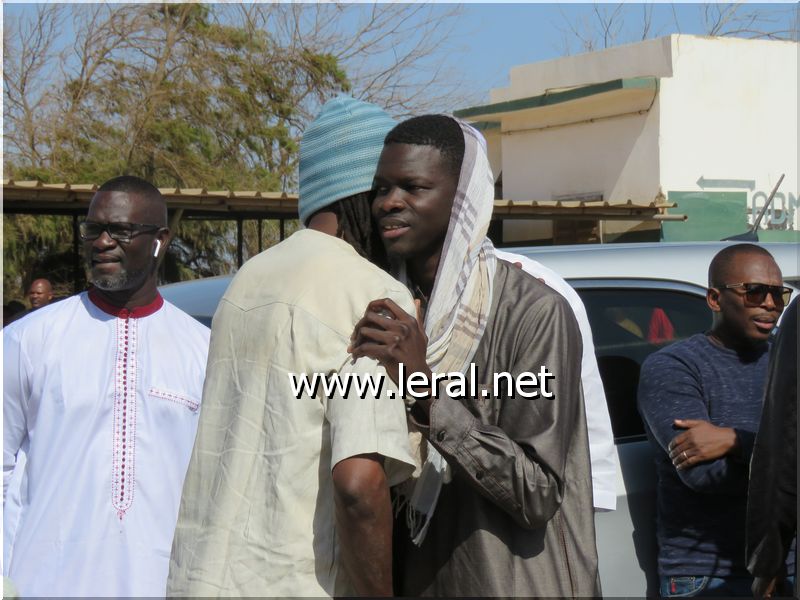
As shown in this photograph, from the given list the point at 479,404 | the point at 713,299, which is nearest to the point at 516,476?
the point at 479,404

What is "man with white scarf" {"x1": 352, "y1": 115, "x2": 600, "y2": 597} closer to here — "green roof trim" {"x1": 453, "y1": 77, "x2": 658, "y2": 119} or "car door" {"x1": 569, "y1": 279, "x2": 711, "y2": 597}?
"car door" {"x1": 569, "y1": 279, "x2": 711, "y2": 597}

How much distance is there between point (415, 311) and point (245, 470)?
469 millimetres

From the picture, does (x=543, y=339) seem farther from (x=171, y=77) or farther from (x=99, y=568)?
(x=171, y=77)

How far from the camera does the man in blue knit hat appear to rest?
2.05 meters

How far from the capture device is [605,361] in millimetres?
3781

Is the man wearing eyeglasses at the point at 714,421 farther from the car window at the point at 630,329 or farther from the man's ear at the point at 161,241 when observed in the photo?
the man's ear at the point at 161,241

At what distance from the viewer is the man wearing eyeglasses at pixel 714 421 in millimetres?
3201

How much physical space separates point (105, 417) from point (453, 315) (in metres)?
1.49

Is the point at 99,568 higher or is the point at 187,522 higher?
the point at 187,522

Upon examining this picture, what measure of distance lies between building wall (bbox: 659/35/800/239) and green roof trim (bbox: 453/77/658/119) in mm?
423

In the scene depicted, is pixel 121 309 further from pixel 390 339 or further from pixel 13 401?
pixel 390 339

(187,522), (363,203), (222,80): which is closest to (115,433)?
(187,522)

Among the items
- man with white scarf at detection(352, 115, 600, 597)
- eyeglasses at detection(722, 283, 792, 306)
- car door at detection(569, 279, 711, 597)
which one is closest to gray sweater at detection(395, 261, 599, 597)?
man with white scarf at detection(352, 115, 600, 597)

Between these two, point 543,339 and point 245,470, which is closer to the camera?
point 245,470
